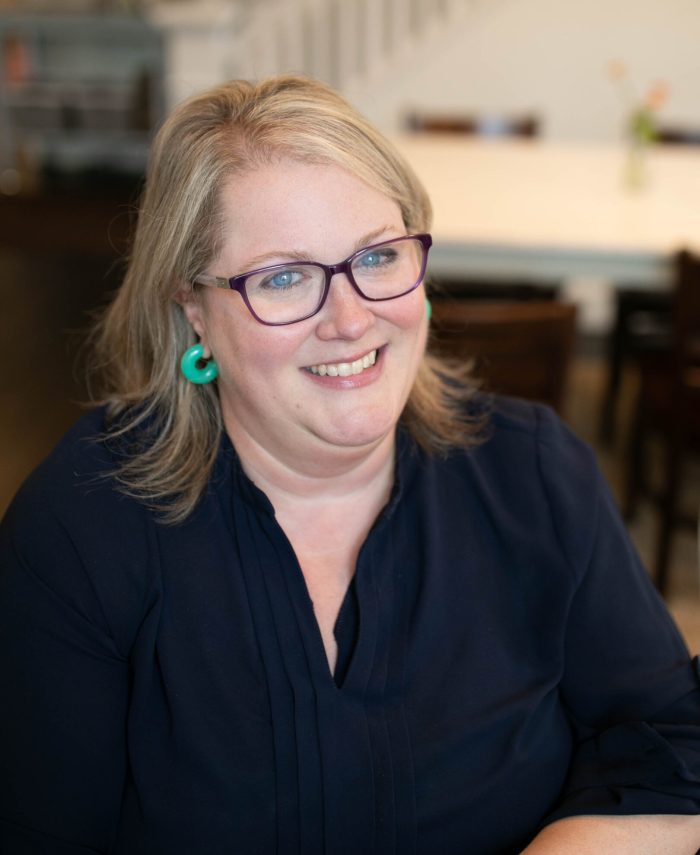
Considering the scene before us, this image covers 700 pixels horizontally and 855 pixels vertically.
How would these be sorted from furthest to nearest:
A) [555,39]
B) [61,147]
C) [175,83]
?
[61,147]
[175,83]
[555,39]

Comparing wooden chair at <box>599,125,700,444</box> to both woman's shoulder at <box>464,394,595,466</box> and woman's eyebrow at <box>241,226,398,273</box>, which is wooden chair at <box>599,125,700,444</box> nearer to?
woman's shoulder at <box>464,394,595,466</box>

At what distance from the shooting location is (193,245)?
121 centimetres

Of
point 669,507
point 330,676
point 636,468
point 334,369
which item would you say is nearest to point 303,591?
point 330,676

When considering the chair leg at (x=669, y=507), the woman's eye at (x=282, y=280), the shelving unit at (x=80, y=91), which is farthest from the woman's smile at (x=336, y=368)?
the shelving unit at (x=80, y=91)

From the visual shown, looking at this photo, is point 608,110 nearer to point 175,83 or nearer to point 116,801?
point 175,83

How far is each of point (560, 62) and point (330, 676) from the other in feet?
15.2

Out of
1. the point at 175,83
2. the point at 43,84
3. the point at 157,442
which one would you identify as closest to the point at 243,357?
the point at 157,442

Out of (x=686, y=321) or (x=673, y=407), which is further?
(x=673, y=407)

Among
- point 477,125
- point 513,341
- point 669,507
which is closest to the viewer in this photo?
point 513,341

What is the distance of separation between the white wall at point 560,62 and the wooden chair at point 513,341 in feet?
10.1

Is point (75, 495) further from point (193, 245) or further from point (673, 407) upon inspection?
point (673, 407)

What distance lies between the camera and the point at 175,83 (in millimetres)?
5988

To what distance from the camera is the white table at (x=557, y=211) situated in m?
2.80

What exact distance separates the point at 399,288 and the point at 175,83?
524 centimetres
